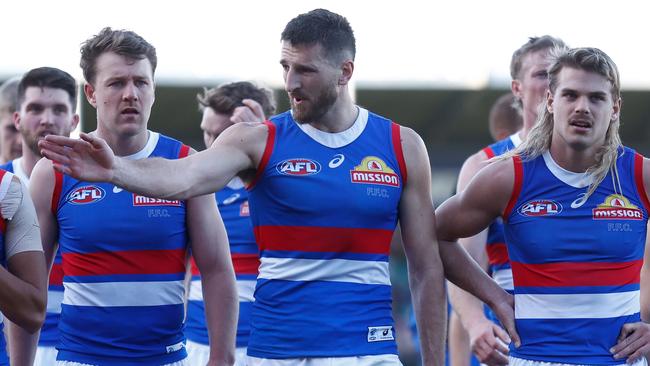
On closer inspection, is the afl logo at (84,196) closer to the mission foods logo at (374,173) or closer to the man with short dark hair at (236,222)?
the mission foods logo at (374,173)

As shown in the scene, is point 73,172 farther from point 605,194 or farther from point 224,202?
point 224,202

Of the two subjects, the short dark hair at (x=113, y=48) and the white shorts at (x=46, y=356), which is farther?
the white shorts at (x=46, y=356)

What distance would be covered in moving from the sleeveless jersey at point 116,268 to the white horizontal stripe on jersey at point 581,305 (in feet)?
5.60

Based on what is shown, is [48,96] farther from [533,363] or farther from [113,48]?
[533,363]

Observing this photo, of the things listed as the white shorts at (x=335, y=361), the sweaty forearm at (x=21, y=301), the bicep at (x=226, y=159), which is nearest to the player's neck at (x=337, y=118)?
the bicep at (x=226, y=159)

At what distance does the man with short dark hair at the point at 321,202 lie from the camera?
5.17 m

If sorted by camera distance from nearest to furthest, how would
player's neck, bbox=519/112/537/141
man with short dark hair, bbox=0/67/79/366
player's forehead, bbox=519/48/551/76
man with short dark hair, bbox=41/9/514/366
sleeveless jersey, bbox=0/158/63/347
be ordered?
man with short dark hair, bbox=41/9/514/366
sleeveless jersey, bbox=0/158/63/347
man with short dark hair, bbox=0/67/79/366
player's neck, bbox=519/112/537/141
player's forehead, bbox=519/48/551/76

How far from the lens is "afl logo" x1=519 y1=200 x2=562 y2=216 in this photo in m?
5.53

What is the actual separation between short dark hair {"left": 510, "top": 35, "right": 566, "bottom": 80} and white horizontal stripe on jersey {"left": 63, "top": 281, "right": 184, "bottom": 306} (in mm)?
3123

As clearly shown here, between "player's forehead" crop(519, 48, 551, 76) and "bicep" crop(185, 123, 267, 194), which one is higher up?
"player's forehead" crop(519, 48, 551, 76)

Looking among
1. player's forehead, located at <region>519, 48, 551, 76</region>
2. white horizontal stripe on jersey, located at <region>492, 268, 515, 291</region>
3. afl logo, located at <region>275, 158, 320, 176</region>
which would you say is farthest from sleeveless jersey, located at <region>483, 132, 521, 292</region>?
afl logo, located at <region>275, 158, 320, 176</region>

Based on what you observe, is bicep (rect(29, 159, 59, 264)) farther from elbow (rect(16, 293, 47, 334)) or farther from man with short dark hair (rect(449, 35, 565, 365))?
man with short dark hair (rect(449, 35, 565, 365))

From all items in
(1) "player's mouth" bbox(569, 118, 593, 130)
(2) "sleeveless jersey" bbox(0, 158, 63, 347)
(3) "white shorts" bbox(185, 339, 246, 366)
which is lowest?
(3) "white shorts" bbox(185, 339, 246, 366)

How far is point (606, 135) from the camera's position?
570 cm
